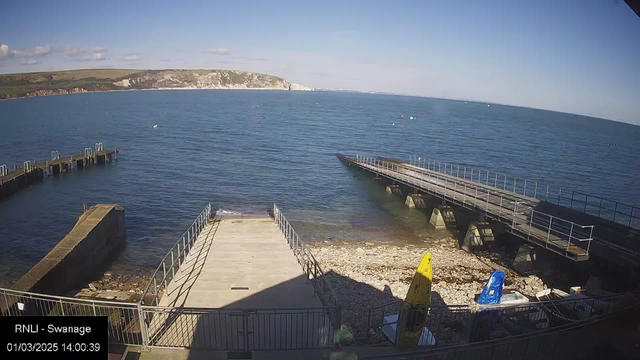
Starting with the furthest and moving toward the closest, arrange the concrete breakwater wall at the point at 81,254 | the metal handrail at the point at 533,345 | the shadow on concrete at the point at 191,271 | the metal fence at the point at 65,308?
1. the concrete breakwater wall at the point at 81,254
2. the shadow on concrete at the point at 191,271
3. the metal fence at the point at 65,308
4. the metal handrail at the point at 533,345

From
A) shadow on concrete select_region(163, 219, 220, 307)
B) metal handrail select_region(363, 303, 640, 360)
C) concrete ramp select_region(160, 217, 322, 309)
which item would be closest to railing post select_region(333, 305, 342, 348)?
metal handrail select_region(363, 303, 640, 360)

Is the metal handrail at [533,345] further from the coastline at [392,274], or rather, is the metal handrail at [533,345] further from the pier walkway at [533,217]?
the pier walkway at [533,217]

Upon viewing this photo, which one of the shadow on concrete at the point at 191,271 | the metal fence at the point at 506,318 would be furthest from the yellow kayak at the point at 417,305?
the shadow on concrete at the point at 191,271

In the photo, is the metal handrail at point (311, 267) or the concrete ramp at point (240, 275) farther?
the metal handrail at point (311, 267)

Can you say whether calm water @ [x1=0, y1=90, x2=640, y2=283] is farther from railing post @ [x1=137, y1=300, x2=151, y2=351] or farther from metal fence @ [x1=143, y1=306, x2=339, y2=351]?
railing post @ [x1=137, y1=300, x2=151, y2=351]

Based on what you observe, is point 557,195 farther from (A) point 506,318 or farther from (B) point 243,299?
(B) point 243,299
